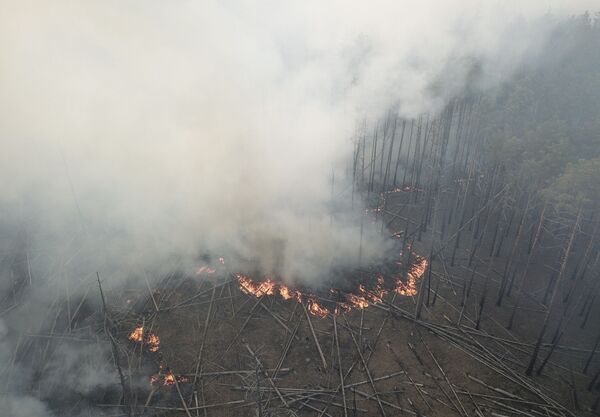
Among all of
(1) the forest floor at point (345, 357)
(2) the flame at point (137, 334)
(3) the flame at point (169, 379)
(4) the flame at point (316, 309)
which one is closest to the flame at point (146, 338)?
(2) the flame at point (137, 334)

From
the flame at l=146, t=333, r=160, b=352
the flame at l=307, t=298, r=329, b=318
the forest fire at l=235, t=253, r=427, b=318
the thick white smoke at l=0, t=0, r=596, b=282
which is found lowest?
the flame at l=146, t=333, r=160, b=352

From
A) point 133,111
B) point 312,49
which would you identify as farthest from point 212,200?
point 312,49

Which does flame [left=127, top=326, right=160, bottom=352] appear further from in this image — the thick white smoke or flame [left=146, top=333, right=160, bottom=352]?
the thick white smoke

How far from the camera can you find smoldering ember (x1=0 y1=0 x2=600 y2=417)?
36.8 feet

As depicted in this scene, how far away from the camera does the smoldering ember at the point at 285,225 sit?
1121 cm

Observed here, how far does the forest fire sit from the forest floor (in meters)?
0.30

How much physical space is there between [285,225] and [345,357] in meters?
7.12

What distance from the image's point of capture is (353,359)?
39.0ft

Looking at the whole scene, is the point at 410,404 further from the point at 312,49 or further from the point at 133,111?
the point at 133,111

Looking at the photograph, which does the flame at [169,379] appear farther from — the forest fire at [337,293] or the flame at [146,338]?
the forest fire at [337,293]

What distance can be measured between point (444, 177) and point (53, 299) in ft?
79.6

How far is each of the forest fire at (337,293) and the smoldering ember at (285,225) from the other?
91 millimetres

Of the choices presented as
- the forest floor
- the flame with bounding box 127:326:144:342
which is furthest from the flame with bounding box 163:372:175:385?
the flame with bounding box 127:326:144:342

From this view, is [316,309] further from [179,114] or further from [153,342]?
[179,114]
